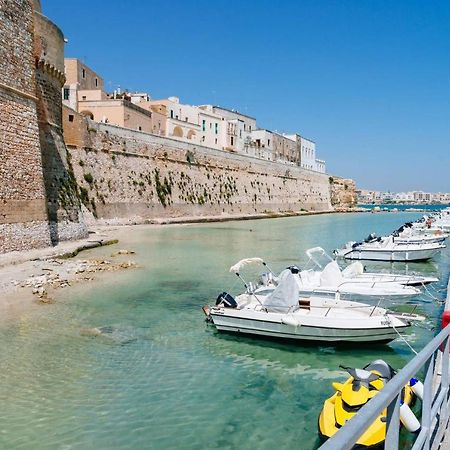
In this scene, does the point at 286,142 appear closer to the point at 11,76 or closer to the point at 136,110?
the point at 136,110

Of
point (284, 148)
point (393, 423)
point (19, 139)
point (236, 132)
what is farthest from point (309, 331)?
point (284, 148)

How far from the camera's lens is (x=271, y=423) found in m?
5.89

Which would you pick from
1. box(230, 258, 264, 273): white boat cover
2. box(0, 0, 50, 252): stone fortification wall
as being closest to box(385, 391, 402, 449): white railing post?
box(230, 258, 264, 273): white boat cover

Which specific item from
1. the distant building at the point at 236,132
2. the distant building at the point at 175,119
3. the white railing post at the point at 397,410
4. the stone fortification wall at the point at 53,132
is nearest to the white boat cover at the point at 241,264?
the white railing post at the point at 397,410

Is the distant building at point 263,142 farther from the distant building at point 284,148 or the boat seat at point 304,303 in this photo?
the boat seat at point 304,303

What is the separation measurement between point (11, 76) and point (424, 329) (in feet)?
49.5

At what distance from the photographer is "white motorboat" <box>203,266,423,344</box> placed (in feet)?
27.7

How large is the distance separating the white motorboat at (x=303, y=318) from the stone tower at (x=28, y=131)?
9.42 metres

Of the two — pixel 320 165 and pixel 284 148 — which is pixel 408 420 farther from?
pixel 320 165

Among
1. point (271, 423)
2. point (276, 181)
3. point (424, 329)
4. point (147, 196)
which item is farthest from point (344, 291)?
point (276, 181)

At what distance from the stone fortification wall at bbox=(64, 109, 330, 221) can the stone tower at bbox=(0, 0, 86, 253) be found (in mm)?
10303

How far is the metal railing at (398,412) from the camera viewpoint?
1.61 metres

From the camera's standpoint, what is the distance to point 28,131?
56.1 ft

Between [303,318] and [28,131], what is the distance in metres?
13.2
